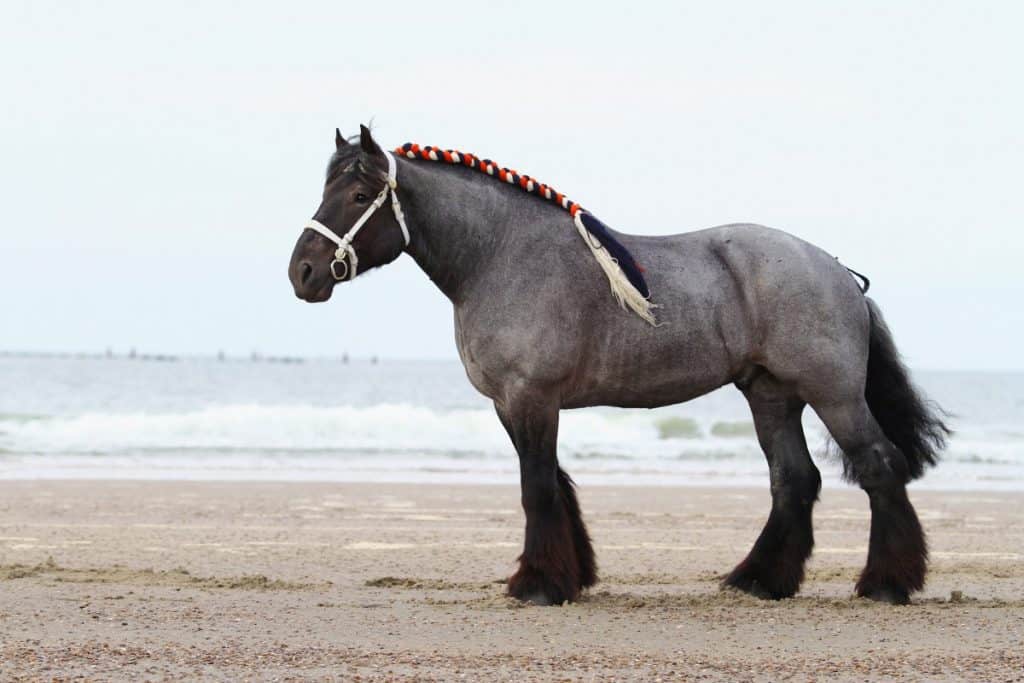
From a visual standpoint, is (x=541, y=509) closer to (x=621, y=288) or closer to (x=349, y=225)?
(x=621, y=288)

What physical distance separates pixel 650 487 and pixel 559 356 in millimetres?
11764

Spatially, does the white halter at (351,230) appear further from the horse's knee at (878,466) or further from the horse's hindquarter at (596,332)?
the horse's knee at (878,466)

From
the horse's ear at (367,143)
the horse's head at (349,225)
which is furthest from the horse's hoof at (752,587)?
the horse's ear at (367,143)

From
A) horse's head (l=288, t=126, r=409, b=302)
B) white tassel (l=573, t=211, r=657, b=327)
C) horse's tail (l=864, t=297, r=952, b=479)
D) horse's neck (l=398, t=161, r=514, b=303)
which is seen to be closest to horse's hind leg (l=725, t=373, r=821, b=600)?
horse's tail (l=864, t=297, r=952, b=479)

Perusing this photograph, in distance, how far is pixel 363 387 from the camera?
6975 centimetres

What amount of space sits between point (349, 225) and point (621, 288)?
153 centimetres

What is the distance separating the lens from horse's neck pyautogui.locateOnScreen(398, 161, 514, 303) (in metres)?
7.58

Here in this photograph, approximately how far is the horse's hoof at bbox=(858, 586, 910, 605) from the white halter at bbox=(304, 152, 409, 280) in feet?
11.5

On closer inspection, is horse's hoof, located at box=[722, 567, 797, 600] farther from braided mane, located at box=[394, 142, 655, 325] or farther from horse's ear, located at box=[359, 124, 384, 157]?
horse's ear, located at box=[359, 124, 384, 157]

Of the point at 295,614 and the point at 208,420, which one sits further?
the point at 208,420

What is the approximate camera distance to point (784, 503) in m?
8.12

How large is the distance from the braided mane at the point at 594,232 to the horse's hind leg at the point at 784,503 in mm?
1071

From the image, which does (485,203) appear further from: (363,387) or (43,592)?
(363,387)

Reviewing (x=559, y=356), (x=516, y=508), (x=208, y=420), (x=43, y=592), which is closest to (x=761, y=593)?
(x=559, y=356)
